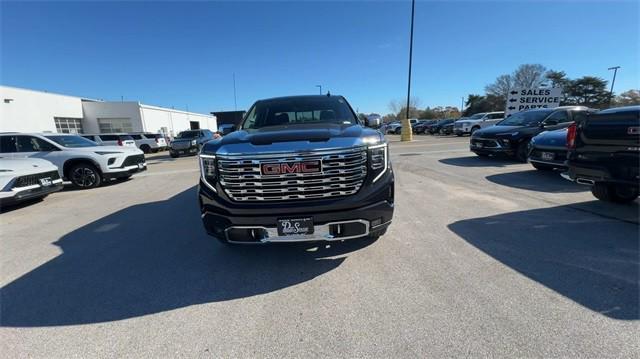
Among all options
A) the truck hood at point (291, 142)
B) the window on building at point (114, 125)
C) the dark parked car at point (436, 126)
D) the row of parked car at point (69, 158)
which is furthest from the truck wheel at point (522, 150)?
the window on building at point (114, 125)

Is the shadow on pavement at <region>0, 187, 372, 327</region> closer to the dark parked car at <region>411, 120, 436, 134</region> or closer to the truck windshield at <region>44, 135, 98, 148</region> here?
the truck windshield at <region>44, 135, 98, 148</region>

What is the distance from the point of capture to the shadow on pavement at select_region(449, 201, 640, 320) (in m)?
2.42

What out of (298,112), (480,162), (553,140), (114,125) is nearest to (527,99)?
(480,162)

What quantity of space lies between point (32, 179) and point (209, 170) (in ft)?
18.6

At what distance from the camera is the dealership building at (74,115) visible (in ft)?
76.5

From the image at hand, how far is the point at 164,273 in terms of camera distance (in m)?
3.08

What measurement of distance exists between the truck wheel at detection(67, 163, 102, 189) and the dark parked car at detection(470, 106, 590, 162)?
1167 cm

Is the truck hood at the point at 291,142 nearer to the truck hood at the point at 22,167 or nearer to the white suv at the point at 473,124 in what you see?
the truck hood at the point at 22,167

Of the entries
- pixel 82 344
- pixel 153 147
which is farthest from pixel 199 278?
pixel 153 147

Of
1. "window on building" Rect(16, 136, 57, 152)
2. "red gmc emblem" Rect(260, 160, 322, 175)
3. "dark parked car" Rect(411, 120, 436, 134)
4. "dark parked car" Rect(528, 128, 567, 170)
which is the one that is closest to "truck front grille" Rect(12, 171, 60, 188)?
"window on building" Rect(16, 136, 57, 152)

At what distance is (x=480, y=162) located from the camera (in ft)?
31.8

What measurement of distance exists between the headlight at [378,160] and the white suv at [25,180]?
690 centimetres

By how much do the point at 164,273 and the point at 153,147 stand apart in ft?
76.9

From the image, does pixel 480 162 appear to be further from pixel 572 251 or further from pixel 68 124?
pixel 68 124
